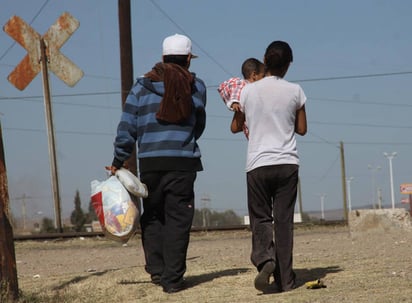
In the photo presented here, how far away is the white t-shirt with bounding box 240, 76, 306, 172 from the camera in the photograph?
6.62 metres

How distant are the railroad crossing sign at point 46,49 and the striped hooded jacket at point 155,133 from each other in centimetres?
838

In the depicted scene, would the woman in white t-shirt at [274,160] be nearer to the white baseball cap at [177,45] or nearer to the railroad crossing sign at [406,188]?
the white baseball cap at [177,45]

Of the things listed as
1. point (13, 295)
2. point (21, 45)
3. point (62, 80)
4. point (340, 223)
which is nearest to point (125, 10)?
point (21, 45)

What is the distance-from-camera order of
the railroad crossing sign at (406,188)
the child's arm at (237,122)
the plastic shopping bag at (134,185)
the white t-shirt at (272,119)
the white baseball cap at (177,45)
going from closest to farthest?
the white t-shirt at (272,119)
the child's arm at (237,122)
the plastic shopping bag at (134,185)
the white baseball cap at (177,45)
the railroad crossing sign at (406,188)

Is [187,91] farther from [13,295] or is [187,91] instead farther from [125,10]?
[125,10]

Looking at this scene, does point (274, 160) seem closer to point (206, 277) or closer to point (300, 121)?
point (300, 121)

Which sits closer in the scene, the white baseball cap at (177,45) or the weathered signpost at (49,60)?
the white baseball cap at (177,45)

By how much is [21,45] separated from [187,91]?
40.8ft

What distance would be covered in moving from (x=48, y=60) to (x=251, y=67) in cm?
1247

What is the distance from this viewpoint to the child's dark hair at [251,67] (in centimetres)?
719

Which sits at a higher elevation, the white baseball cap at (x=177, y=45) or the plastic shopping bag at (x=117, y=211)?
the white baseball cap at (x=177, y=45)

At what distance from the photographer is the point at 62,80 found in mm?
15547

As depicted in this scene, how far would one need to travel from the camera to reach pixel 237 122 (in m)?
7.01

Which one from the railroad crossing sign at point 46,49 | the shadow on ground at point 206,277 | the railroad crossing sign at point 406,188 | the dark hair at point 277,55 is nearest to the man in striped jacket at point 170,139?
the shadow on ground at point 206,277
